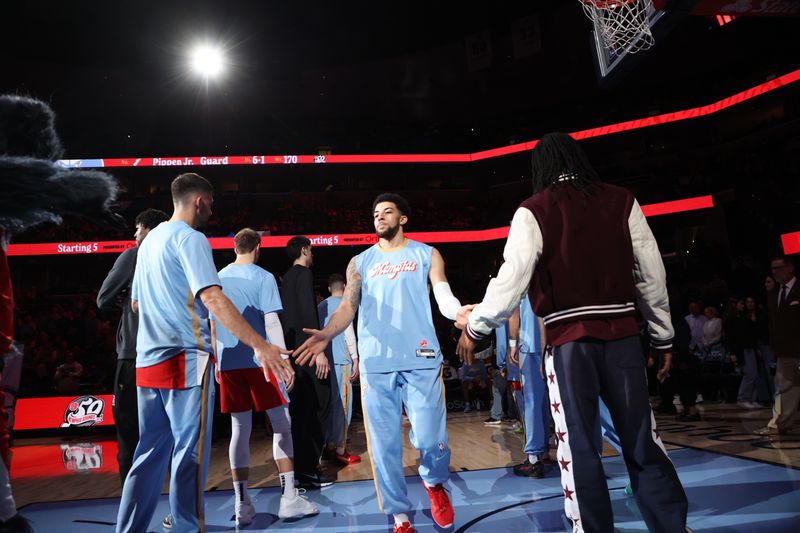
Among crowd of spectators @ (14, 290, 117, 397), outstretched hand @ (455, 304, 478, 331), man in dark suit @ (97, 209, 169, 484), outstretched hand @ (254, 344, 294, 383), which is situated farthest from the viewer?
crowd of spectators @ (14, 290, 117, 397)

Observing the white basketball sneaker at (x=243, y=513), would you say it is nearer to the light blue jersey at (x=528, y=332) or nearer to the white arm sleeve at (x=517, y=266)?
the white arm sleeve at (x=517, y=266)

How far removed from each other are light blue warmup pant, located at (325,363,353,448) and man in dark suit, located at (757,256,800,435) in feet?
15.2

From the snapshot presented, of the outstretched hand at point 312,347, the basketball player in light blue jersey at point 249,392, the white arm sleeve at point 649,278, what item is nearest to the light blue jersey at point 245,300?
the basketball player in light blue jersey at point 249,392

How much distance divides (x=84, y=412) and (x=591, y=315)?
33.4ft

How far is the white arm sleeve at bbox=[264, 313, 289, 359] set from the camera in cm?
367

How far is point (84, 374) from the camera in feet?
37.9

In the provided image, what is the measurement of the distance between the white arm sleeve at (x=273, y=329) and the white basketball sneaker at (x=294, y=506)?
105cm

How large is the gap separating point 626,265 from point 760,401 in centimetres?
886

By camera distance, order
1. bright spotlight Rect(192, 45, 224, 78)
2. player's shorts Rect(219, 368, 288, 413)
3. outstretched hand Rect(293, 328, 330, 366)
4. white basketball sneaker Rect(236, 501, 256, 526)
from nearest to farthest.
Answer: outstretched hand Rect(293, 328, 330, 366)
white basketball sneaker Rect(236, 501, 256, 526)
player's shorts Rect(219, 368, 288, 413)
bright spotlight Rect(192, 45, 224, 78)

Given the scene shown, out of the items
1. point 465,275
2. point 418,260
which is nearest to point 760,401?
point 418,260

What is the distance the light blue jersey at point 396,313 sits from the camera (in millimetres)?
3125

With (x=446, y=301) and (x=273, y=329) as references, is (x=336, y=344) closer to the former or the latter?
(x=273, y=329)

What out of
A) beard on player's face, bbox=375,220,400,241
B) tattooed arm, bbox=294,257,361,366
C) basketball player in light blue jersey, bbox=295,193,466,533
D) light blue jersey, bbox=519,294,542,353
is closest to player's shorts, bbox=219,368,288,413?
tattooed arm, bbox=294,257,361,366

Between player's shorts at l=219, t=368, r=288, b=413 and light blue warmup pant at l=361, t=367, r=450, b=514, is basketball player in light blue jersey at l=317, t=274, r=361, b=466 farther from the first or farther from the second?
light blue warmup pant at l=361, t=367, r=450, b=514
